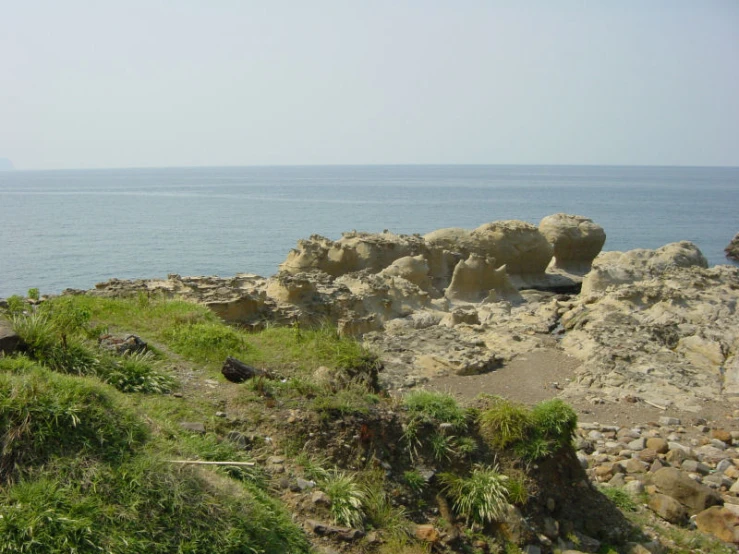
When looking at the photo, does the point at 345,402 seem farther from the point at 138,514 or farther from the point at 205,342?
the point at 138,514

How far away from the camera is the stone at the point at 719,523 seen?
29.3 ft

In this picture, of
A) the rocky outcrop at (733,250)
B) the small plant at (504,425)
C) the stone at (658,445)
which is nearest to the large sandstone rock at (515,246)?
the stone at (658,445)

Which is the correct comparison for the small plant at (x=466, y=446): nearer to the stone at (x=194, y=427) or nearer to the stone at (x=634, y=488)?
the stone at (x=194, y=427)

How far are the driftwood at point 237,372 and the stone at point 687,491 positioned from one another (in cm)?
569

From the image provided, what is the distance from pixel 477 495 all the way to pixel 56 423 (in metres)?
4.08

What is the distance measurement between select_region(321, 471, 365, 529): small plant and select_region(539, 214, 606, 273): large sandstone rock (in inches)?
1095

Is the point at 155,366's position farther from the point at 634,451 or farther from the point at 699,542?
the point at 634,451

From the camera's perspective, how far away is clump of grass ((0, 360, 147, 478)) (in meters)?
5.34

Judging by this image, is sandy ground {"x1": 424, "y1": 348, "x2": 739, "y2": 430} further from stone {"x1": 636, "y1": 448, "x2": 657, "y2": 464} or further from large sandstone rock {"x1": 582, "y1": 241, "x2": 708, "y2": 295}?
large sandstone rock {"x1": 582, "y1": 241, "x2": 708, "y2": 295}

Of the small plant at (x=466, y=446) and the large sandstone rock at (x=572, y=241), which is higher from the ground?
the small plant at (x=466, y=446)

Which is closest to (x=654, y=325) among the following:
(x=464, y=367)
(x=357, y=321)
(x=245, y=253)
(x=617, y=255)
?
(x=464, y=367)

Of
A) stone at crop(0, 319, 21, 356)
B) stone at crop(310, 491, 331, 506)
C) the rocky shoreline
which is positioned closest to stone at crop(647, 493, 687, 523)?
the rocky shoreline

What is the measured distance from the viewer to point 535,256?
30.9 metres

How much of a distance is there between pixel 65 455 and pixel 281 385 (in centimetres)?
285
